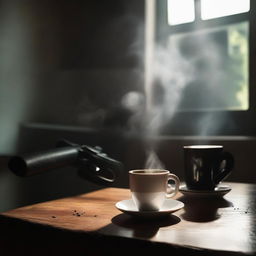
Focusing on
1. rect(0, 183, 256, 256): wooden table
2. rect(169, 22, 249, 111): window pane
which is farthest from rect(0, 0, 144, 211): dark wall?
rect(0, 183, 256, 256): wooden table

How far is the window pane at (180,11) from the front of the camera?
2.11m

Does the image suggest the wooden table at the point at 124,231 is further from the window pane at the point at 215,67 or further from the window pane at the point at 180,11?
the window pane at the point at 180,11

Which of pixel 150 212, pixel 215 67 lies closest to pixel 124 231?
pixel 150 212

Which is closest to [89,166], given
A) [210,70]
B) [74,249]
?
[74,249]

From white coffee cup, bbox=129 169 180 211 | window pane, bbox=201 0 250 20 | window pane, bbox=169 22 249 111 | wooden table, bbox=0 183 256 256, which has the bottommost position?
wooden table, bbox=0 183 256 256

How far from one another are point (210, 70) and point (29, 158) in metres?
1.36

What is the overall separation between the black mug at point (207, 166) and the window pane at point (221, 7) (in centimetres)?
A: 121

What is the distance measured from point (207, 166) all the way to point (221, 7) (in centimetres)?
135

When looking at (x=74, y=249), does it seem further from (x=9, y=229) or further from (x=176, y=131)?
(x=176, y=131)

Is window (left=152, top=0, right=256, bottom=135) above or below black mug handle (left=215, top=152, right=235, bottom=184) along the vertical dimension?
above

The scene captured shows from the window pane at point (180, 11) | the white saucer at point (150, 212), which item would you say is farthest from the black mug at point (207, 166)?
the window pane at point (180, 11)

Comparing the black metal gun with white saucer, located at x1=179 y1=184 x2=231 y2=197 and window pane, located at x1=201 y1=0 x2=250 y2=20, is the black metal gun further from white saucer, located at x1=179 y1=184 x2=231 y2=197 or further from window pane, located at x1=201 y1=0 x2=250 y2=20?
window pane, located at x1=201 y1=0 x2=250 y2=20

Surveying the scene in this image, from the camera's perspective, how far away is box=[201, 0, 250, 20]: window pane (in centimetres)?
192

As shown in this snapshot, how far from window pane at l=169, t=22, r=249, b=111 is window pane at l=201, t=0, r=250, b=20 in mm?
77
